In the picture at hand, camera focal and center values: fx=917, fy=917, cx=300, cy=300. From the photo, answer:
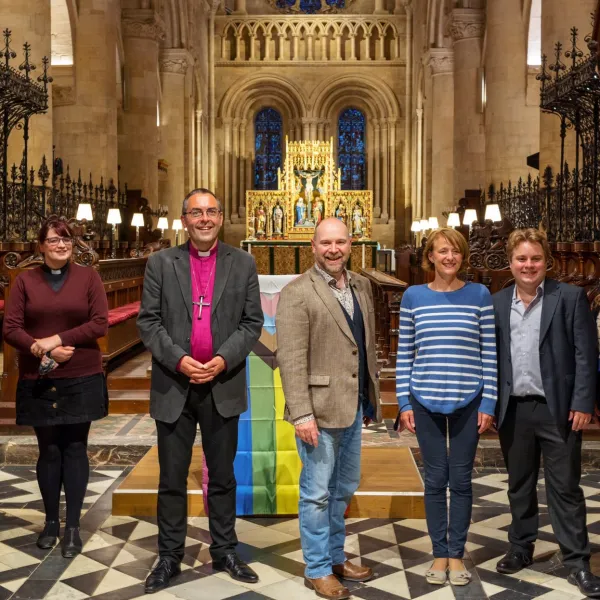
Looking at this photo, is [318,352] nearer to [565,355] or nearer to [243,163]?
[565,355]

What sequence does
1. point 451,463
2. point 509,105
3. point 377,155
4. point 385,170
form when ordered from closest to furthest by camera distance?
point 451,463 → point 509,105 → point 385,170 → point 377,155

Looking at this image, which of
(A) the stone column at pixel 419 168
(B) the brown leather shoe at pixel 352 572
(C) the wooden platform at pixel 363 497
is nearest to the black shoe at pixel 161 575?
(B) the brown leather shoe at pixel 352 572

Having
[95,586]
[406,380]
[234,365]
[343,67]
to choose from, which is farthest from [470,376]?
[343,67]

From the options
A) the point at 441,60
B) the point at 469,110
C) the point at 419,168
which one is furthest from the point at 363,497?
the point at 419,168

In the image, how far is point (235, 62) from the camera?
35875 mm

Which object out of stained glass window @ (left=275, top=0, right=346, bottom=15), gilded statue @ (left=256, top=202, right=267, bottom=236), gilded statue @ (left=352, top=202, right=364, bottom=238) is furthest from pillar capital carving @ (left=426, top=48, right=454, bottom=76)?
stained glass window @ (left=275, top=0, right=346, bottom=15)

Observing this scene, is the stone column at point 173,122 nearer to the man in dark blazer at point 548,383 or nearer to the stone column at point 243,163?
the stone column at point 243,163

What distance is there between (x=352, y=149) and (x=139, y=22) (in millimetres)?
15604

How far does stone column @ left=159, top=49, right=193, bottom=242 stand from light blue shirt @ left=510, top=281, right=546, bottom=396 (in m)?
23.6

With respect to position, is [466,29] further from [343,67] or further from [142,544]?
[142,544]

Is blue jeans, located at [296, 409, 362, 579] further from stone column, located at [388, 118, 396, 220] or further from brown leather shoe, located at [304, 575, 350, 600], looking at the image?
stone column, located at [388, 118, 396, 220]

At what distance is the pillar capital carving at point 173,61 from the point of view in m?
28.1

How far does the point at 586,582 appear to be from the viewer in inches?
170

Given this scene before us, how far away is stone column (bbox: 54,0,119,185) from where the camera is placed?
18797 mm
